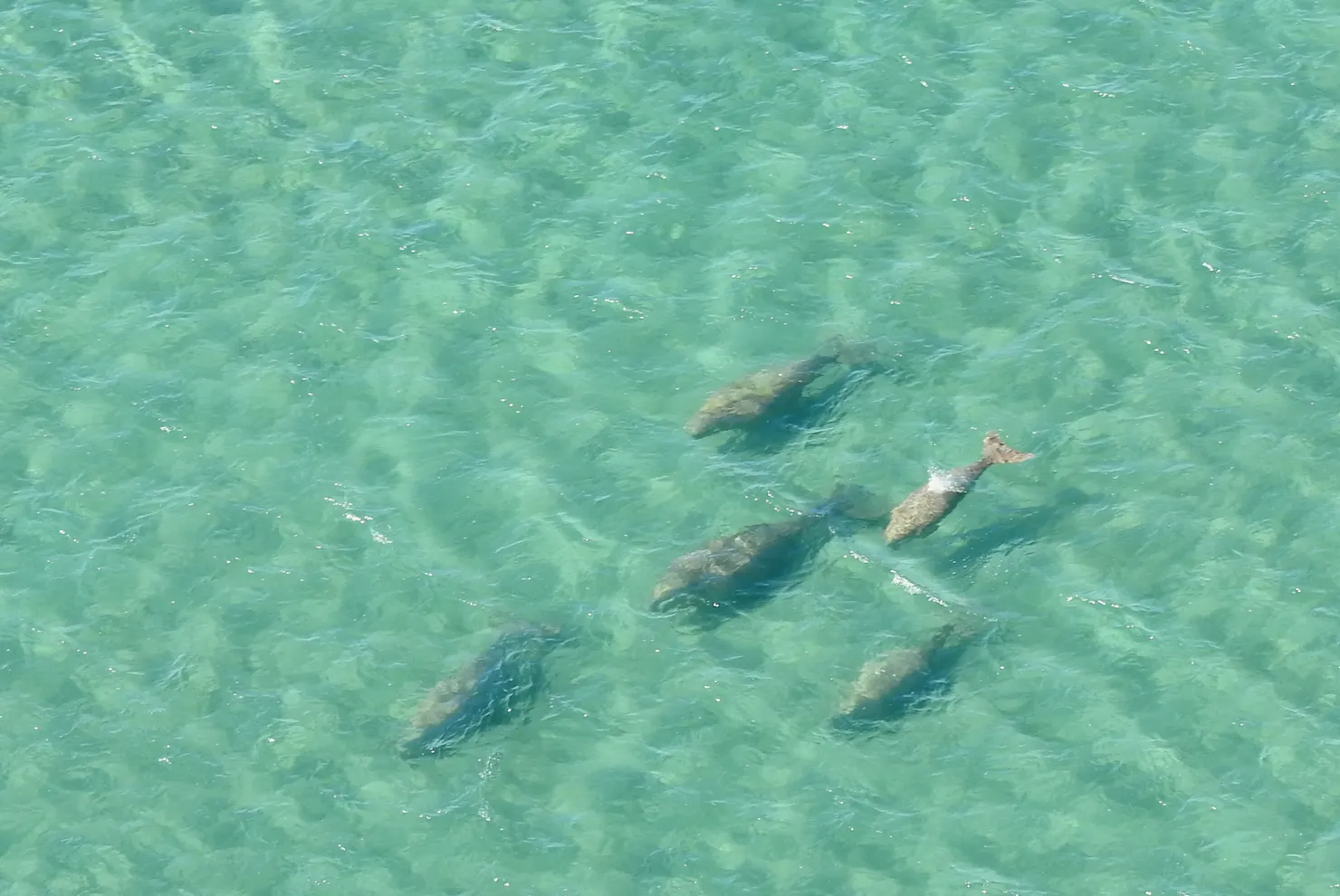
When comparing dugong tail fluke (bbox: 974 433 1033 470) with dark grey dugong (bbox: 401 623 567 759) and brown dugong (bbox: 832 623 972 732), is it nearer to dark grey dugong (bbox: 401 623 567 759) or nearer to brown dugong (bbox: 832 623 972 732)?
brown dugong (bbox: 832 623 972 732)

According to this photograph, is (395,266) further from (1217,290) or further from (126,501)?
(1217,290)

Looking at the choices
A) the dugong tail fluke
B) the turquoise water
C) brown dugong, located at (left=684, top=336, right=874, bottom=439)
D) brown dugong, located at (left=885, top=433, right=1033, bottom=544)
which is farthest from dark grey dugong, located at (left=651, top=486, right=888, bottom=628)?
the dugong tail fluke

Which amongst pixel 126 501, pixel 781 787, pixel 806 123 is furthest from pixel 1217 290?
pixel 126 501

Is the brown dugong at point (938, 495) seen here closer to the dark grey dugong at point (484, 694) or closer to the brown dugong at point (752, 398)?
the brown dugong at point (752, 398)

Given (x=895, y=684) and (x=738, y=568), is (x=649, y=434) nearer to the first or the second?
(x=738, y=568)

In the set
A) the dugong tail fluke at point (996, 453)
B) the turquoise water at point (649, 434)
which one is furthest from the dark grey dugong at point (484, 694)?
the dugong tail fluke at point (996, 453)

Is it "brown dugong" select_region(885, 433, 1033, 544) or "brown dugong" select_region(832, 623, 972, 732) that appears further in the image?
"brown dugong" select_region(885, 433, 1033, 544)

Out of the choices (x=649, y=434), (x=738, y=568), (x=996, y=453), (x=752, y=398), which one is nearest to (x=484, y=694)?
(x=738, y=568)
